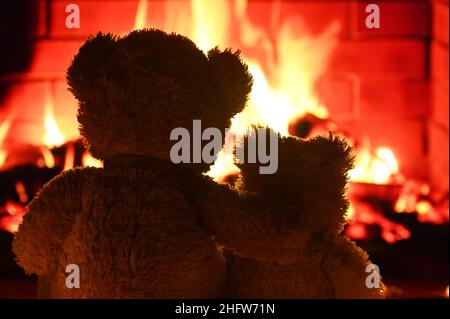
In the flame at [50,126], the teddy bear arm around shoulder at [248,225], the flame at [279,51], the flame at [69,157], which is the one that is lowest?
the teddy bear arm around shoulder at [248,225]

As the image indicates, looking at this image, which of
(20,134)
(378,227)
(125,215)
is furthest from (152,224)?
(20,134)

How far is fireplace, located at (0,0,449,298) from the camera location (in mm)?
1607

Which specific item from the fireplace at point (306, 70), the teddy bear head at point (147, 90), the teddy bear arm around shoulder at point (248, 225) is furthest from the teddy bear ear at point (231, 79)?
the fireplace at point (306, 70)

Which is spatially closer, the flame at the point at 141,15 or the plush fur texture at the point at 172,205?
the plush fur texture at the point at 172,205

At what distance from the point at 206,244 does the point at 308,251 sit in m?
0.14

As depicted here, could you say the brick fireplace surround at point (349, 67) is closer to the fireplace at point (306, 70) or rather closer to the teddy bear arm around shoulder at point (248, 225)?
the fireplace at point (306, 70)

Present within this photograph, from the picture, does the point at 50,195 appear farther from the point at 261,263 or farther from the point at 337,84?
the point at 337,84

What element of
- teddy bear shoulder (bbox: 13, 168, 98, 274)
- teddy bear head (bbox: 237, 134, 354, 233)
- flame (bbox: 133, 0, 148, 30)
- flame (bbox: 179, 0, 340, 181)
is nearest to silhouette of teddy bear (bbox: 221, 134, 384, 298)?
teddy bear head (bbox: 237, 134, 354, 233)

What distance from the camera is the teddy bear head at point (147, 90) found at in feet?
2.78

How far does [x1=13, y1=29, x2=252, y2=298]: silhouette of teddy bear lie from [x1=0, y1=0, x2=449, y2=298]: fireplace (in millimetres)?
711

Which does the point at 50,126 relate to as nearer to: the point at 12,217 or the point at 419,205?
the point at 12,217

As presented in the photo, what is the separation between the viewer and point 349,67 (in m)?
1.63

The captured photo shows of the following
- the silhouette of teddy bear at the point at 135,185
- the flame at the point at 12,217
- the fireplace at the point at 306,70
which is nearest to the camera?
the silhouette of teddy bear at the point at 135,185

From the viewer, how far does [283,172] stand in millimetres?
894
